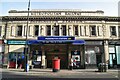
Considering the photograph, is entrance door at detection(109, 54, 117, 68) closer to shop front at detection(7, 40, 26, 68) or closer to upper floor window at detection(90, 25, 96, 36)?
upper floor window at detection(90, 25, 96, 36)

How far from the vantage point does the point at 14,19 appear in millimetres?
33875

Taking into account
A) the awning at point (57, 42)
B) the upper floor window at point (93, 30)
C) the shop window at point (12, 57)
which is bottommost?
the shop window at point (12, 57)

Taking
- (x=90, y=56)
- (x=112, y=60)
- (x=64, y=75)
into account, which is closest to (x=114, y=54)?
(x=112, y=60)

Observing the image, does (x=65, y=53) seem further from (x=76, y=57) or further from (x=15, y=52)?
(x=15, y=52)

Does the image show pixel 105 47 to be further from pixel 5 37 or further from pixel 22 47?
pixel 5 37

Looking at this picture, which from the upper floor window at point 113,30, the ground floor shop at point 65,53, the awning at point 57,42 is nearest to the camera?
the awning at point 57,42

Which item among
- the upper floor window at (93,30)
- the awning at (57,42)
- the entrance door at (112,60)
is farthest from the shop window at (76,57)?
the entrance door at (112,60)

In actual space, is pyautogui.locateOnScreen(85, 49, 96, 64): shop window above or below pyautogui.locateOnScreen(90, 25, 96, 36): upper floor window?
below

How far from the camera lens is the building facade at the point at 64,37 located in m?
32.8

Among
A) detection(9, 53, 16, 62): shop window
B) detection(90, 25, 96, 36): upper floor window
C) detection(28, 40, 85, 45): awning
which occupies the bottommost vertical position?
detection(9, 53, 16, 62): shop window

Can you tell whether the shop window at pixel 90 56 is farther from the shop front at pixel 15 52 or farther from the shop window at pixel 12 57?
the shop window at pixel 12 57

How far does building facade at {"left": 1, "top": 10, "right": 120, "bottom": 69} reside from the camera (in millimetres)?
32781

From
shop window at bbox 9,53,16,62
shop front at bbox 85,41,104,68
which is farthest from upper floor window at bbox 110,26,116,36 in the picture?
shop window at bbox 9,53,16,62

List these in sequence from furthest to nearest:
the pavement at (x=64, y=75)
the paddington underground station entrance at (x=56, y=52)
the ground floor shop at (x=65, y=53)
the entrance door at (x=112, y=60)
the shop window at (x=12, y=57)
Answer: the entrance door at (x=112, y=60)
the shop window at (x=12, y=57)
the ground floor shop at (x=65, y=53)
the paddington underground station entrance at (x=56, y=52)
the pavement at (x=64, y=75)
